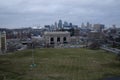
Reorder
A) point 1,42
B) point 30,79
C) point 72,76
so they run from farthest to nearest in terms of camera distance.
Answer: point 1,42 < point 72,76 < point 30,79

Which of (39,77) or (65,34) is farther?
(65,34)

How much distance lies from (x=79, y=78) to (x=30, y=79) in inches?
108

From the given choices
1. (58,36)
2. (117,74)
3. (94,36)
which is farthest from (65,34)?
(117,74)

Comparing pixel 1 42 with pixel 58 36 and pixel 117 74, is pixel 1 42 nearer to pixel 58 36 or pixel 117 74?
pixel 58 36

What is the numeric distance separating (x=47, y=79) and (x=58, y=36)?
117 feet

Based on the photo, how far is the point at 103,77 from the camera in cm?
1294

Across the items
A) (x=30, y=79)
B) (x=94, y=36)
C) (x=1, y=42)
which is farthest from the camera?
(x=94, y=36)

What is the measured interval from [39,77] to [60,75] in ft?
4.66

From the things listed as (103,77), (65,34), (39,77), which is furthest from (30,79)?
(65,34)

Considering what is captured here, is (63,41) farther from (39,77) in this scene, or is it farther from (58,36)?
(39,77)

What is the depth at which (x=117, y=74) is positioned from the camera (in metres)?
13.9

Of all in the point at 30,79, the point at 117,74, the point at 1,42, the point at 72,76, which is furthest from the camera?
the point at 1,42

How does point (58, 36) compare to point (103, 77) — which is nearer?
point (103, 77)

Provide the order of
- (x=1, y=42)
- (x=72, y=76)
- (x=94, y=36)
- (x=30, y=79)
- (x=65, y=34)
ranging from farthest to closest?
(x=94, y=36)
(x=65, y=34)
(x=1, y=42)
(x=72, y=76)
(x=30, y=79)
